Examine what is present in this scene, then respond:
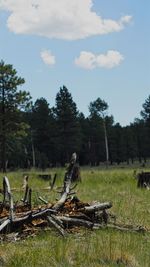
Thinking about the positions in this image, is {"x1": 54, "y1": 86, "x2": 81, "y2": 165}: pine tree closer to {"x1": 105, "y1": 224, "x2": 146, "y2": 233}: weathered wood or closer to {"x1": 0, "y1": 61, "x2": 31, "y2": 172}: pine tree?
{"x1": 0, "y1": 61, "x2": 31, "y2": 172}: pine tree

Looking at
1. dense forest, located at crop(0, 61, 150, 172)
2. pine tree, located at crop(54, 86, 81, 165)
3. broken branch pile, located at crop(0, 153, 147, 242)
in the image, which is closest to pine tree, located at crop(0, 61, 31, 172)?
dense forest, located at crop(0, 61, 150, 172)

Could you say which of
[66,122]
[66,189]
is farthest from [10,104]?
[66,189]

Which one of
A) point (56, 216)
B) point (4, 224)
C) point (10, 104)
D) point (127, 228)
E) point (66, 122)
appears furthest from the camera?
point (66, 122)

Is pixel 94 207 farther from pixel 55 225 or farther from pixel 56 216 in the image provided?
pixel 55 225

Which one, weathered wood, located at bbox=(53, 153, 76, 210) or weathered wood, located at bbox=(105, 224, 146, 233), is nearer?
weathered wood, located at bbox=(105, 224, 146, 233)

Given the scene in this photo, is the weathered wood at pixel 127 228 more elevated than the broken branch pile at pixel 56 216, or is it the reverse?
the broken branch pile at pixel 56 216

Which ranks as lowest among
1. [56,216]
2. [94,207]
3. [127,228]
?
[127,228]

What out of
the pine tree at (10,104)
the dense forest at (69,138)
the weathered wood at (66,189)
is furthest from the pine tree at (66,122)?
the weathered wood at (66,189)

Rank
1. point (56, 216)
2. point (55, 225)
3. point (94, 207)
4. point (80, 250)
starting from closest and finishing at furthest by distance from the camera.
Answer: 1. point (80, 250)
2. point (55, 225)
3. point (56, 216)
4. point (94, 207)

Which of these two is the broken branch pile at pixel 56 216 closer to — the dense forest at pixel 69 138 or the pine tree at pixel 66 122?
the dense forest at pixel 69 138

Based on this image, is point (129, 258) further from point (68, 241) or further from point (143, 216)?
point (143, 216)

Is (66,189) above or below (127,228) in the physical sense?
above

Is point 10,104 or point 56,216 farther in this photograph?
point 10,104

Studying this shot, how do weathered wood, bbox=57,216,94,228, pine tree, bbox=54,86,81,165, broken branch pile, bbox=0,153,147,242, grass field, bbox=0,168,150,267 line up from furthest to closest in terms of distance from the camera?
pine tree, bbox=54,86,81,165 → weathered wood, bbox=57,216,94,228 → broken branch pile, bbox=0,153,147,242 → grass field, bbox=0,168,150,267
